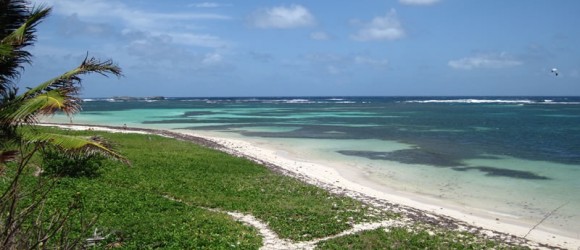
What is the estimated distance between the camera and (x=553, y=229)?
1803 centimetres


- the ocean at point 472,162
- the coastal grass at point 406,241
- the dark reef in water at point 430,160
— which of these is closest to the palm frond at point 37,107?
the coastal grass at point 406,241

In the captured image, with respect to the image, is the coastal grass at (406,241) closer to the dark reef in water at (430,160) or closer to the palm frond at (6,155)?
the palm frond at (6,155)

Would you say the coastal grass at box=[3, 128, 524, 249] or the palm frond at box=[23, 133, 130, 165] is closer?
the palm frond at box=[23, 133, 130, 165]

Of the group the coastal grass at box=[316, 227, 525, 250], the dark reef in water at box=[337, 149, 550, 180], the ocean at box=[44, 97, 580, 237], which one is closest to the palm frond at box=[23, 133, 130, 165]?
the coastal grass at box=[316, 227, 525, 250]

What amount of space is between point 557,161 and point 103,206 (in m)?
31.4

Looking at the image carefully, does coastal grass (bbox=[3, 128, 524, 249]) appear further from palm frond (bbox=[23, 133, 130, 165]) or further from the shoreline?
the shoreline

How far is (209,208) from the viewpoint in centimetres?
1850

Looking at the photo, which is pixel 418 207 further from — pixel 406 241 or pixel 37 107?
pixel 37 107

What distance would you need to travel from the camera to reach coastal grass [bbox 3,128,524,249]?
47.4 ft

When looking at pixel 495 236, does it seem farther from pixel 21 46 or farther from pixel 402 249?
pixel 21 46

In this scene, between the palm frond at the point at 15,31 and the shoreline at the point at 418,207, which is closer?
the palm frond at the point at 15,31

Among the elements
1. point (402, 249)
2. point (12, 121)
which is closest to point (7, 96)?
point (12, 121)

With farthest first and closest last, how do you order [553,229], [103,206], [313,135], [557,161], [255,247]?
[313,135]
[557,161]
[553,229]
[103,206]
[255,247]

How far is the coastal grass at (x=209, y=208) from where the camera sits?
14.4m
